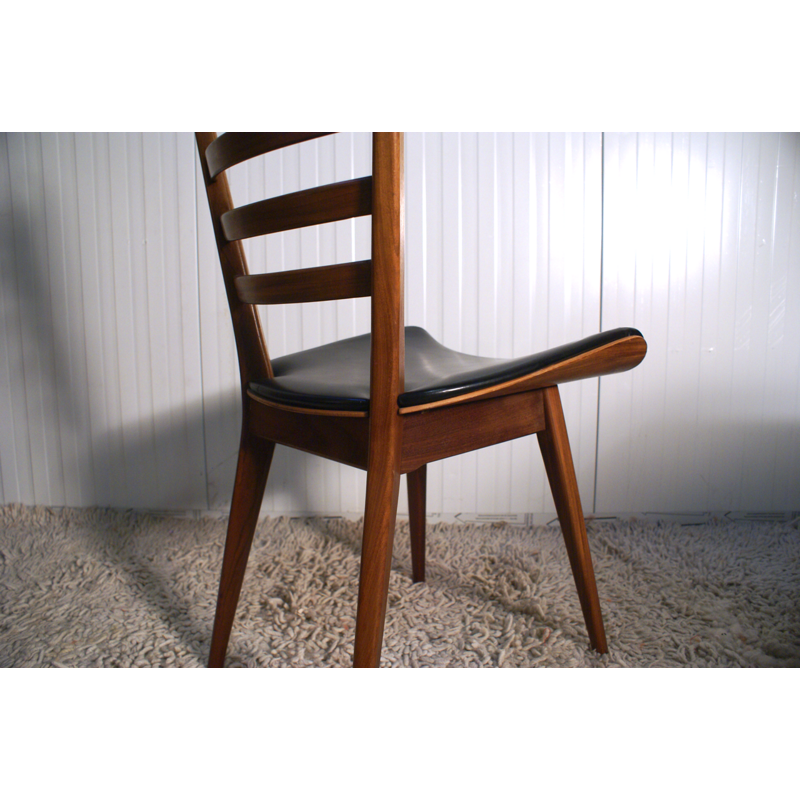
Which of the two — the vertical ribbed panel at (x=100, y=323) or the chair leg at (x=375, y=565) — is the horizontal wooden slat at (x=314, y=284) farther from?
the vertical ribbed panel at (x=100, y=323)

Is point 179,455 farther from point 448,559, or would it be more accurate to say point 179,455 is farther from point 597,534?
point 597,534

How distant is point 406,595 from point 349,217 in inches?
28.0

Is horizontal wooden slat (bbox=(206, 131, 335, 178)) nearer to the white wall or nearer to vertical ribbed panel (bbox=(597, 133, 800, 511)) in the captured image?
the white wall

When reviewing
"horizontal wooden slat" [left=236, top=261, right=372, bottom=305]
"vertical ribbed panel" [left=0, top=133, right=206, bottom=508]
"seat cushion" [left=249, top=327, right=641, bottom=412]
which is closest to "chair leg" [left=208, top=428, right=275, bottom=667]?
"seat cushion" [left=249, top=327, right=641, bottom=412]

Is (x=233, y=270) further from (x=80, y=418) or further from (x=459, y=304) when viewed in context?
(x=80, y=418)

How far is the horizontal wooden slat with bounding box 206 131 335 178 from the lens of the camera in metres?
0.44

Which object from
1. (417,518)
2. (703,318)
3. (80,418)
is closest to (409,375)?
(417,518)

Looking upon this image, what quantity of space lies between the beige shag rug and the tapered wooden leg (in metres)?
0.03
